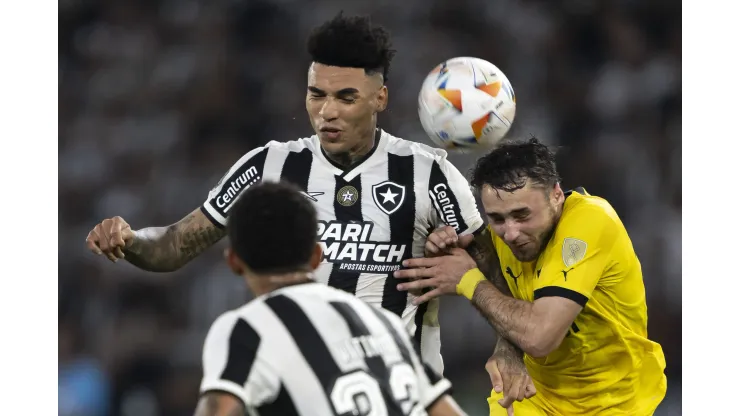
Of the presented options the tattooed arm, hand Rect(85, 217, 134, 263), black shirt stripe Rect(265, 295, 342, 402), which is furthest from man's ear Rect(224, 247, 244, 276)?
hand Rect(85, 217, 134, 263)

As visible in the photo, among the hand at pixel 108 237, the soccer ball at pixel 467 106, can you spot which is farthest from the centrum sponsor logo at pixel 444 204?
the hand at pixel 108 237

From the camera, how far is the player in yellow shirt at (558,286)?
412 centimetres

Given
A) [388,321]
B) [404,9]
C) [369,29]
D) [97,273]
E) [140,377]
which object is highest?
[404,9]

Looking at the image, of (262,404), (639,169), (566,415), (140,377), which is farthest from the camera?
(639,169)

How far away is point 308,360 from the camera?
2600 mm

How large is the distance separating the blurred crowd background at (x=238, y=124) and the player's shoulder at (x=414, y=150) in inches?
117

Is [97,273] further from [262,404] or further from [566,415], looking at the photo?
[262,404]

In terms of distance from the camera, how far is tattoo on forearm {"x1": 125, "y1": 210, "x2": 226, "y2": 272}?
174 inches

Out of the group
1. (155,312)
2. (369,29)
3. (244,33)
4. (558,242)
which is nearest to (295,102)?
(244,33)

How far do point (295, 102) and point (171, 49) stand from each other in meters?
1.23

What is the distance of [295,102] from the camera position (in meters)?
8.33

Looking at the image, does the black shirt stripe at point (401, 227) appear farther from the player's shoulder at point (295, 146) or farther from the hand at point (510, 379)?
the hand at point (510, 379)

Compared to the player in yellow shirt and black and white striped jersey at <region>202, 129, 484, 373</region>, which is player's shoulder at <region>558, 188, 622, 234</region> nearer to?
the player in yellow shirt

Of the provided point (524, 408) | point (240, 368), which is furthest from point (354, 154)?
point (240, 368)
